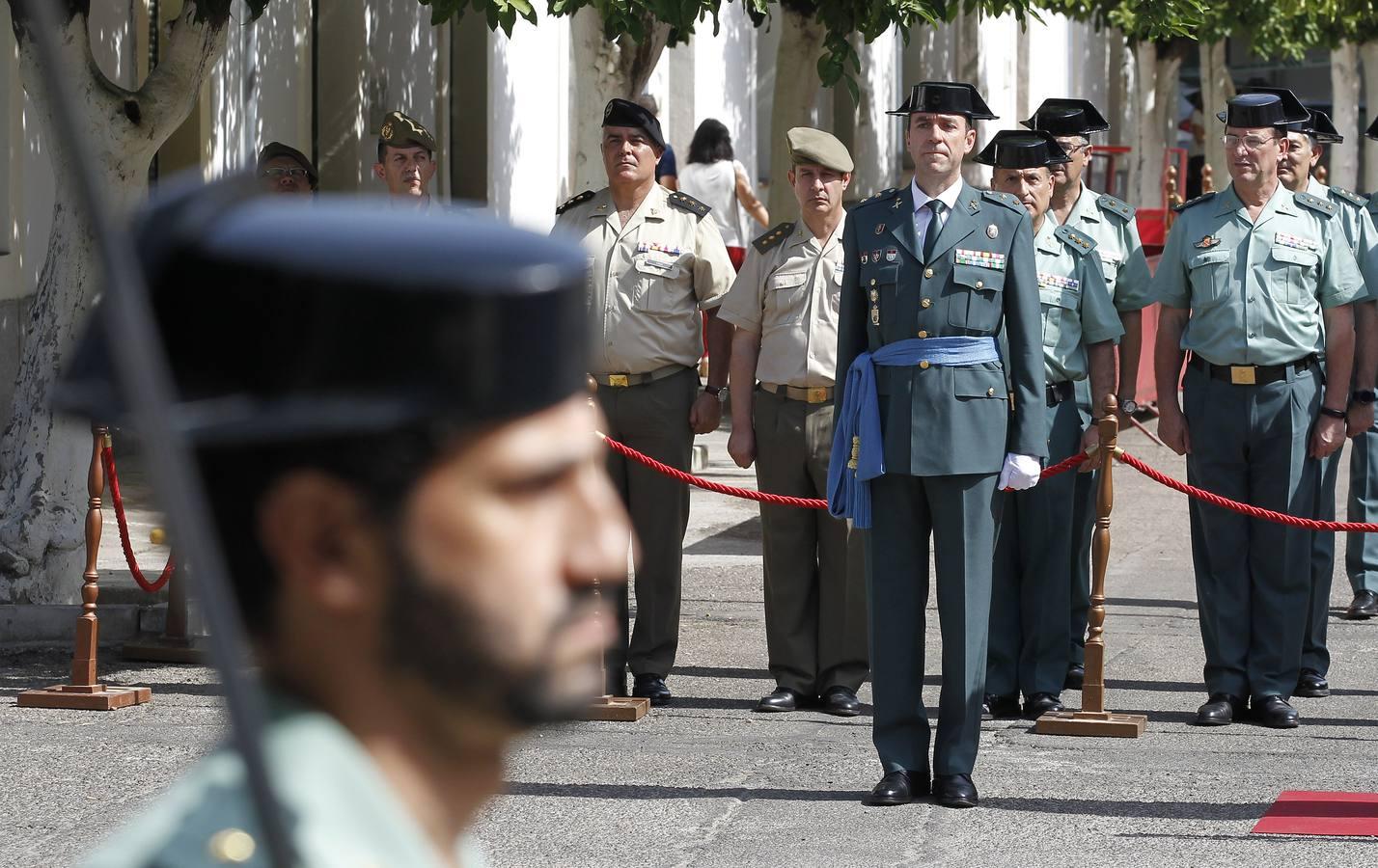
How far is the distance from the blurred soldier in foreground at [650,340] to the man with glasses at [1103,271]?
1.34 m

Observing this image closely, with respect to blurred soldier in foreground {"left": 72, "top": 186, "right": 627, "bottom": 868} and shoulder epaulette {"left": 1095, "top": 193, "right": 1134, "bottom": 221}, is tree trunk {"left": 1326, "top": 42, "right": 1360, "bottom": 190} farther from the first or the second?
blurred soldier in foreground {"left": 72, "top": 186, "right": 627, "bottom": 868}

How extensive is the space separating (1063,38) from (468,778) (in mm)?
35836

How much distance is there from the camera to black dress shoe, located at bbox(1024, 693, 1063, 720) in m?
7.16

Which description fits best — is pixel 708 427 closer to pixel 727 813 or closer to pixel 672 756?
pixel 672 756

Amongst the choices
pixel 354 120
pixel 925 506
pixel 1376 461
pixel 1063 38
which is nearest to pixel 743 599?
pixel 1376 461

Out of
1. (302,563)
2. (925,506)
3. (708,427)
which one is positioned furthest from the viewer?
(708,427)

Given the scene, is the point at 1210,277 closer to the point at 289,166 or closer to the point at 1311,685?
the point at 1311,685

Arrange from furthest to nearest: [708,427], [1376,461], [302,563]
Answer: [1376,461]
[708,427]
[302,563]

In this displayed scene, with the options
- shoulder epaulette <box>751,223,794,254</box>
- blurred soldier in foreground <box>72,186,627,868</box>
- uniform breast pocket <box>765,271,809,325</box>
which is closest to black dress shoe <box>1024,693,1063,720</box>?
uniform breast pocket <box>765,271,809,325</box>

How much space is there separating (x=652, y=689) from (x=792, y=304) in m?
1.43

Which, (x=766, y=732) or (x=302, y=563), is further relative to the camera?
(x=766, y=732)

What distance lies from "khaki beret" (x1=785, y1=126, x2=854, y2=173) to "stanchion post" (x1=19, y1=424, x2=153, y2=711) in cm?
256

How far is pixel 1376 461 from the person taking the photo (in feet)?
30.0

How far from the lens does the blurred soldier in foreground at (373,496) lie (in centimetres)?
94
